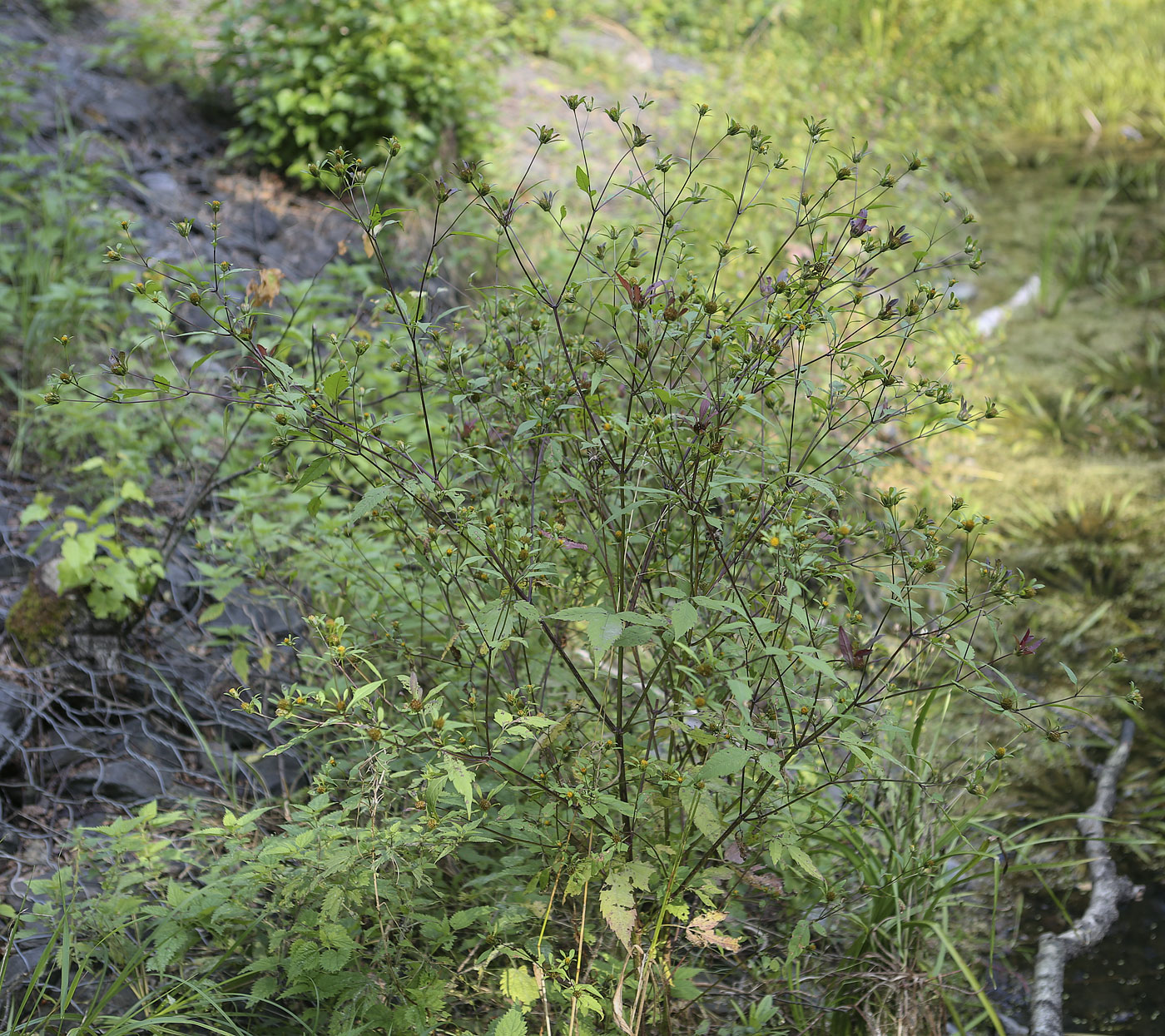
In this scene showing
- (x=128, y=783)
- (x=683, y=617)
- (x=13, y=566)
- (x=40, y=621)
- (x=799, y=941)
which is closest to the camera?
(x=683, y=617)

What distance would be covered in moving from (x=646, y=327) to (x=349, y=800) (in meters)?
0.83

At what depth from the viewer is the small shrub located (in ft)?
15.0

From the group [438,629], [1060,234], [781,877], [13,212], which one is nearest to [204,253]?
[13,212]

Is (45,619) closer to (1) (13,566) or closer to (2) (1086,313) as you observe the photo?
(1) (13,566)

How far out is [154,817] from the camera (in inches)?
75.2

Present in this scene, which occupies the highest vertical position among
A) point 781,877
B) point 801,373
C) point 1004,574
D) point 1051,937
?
point 801,373

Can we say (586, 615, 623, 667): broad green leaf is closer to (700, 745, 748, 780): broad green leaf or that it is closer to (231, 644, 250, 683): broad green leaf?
(700, 745, 748, 780): broad green leaf

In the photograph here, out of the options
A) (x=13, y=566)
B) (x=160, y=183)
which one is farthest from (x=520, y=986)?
(x=160, y=183)

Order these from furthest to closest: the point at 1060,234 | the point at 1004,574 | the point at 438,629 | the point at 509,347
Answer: the point at 1060,234 → the point at 438,629 → the point at 509,347 → the point at 1004,574

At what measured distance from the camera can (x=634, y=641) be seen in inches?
53.2

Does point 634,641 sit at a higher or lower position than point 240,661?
higher

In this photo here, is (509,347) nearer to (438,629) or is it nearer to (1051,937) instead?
(438,629)

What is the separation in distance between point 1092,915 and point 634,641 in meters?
1.74

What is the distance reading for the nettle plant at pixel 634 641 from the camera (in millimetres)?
1413
